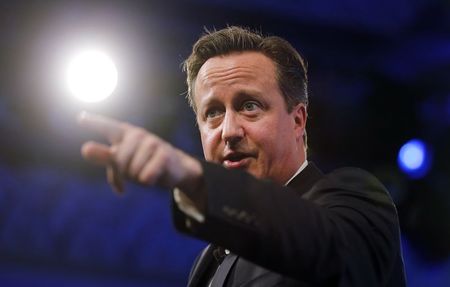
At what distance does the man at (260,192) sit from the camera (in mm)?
1010

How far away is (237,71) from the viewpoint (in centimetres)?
197

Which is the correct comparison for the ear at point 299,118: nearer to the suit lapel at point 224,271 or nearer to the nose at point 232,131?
the nose at point 232,131

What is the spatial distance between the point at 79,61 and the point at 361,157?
1.91 meters

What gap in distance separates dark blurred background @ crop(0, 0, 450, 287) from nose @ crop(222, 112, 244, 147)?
1.99 metres

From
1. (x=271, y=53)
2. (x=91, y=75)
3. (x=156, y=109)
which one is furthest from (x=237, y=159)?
(x=156, y=109)

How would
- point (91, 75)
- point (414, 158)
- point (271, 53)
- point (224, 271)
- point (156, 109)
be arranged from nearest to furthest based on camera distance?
point (224, 271) → point (271, 53) → point (91, 75) → point (156, 109) → point (414, 158)

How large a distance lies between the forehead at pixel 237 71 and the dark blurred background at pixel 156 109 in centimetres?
172

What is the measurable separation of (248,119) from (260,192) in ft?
2.48

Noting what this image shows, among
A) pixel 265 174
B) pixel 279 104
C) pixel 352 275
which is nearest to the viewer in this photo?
pixel 352 275

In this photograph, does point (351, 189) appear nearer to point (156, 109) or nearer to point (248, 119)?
point (248, 119)

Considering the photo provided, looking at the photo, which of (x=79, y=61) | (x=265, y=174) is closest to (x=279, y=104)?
(x=265, y=174)

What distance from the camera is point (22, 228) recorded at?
13.0 ft

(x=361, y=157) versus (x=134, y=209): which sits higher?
(x=361, y=157)

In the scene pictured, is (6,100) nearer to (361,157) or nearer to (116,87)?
(116,87)
